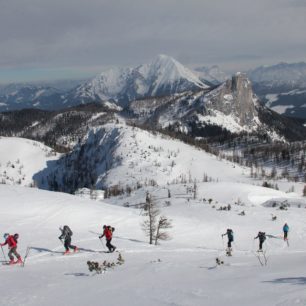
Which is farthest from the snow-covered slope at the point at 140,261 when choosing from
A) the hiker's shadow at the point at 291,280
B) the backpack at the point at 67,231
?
the backpack at the point at 67,231

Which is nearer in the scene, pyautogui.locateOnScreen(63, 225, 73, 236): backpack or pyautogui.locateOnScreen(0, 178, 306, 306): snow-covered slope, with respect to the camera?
pyautogui.locateOnScreen(0, 178, 306, 306): snow-covered slope

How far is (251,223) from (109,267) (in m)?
38.9

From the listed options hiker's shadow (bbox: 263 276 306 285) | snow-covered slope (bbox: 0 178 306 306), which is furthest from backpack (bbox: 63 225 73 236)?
hiker's shadow (bbox: 263 276 306 285)

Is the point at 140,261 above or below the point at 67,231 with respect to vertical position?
below

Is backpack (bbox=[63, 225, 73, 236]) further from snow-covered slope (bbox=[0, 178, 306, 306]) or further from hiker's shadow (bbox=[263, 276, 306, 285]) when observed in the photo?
hiker's shadow (bbox=[263, 276, 306, 285])

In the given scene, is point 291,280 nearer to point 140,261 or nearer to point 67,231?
point 140,261

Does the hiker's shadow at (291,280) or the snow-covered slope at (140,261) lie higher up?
the hiker's shadow at (291,280)

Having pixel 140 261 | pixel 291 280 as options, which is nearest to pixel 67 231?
pixel 140 261

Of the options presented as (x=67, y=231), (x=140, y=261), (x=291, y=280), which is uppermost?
(x=291, y=280)

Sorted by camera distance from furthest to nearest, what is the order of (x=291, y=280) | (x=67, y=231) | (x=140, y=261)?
1. (x=67, y=231)
2. (x=140, y=261)
3. (x=291, y=280)

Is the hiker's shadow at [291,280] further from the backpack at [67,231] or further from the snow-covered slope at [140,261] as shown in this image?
the backpack at [67,231]

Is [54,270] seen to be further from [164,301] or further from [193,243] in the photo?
[193,243]

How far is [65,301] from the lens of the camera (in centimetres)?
1711

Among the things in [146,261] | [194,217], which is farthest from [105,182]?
[146,261]
